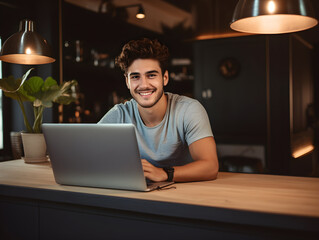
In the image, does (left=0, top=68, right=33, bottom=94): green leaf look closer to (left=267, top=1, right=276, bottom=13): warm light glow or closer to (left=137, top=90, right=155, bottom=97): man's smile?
(left=137, top=90, right=155, bottom=97): man's smile

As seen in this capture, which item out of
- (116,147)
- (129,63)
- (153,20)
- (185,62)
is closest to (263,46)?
(185,62)

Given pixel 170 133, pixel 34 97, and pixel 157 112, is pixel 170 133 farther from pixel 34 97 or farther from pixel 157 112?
pixel 34 97

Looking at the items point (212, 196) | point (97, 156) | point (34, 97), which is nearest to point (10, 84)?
point (34, 97)

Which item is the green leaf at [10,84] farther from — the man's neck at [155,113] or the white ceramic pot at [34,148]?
the man's neck at [155,113]

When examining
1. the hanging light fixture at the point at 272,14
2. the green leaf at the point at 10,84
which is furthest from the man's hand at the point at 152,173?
the green leaf at the point at 10,84

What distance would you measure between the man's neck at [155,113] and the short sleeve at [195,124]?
17 centimetres

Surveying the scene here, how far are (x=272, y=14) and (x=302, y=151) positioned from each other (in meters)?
3.00

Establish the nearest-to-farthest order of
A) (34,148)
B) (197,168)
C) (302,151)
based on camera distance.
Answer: (197,168) → (34,148) → (302,151)

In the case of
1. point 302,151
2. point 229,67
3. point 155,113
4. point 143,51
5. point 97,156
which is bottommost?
point 302,151

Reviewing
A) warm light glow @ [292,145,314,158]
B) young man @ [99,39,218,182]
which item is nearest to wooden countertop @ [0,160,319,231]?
young man @ [99,39,218,182]

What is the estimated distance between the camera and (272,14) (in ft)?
4.09

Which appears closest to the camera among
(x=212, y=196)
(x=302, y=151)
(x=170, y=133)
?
(x=212, y=196)

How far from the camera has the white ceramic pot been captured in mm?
2143

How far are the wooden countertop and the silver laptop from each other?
4 centimetres
